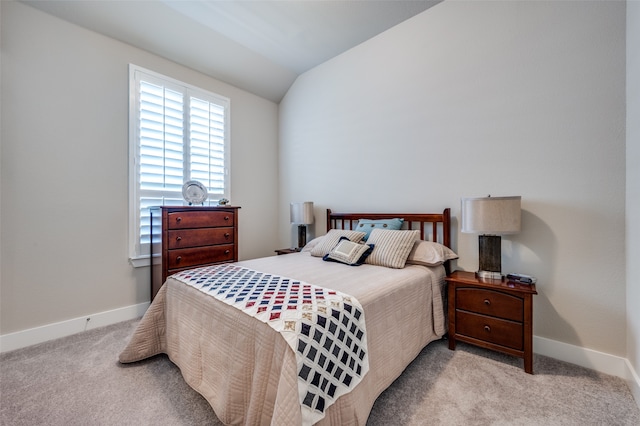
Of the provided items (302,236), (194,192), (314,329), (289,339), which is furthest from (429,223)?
(194,192)

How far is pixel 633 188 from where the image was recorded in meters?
1.60

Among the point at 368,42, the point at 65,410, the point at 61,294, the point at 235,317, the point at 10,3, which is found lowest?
the point at 65,410

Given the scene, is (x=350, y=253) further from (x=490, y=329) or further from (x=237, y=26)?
(x=237, y=26)

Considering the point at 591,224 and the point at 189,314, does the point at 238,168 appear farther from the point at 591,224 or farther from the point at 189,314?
the point at 591,224

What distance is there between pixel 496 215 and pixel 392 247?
0.79m

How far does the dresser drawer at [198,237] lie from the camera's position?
2525 mm

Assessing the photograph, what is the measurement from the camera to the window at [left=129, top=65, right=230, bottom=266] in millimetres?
2678

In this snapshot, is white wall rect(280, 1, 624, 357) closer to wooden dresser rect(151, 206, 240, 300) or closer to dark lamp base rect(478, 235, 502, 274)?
dark lamp base rect(478, 235, 502, 274)

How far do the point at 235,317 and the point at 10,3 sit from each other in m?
3.05

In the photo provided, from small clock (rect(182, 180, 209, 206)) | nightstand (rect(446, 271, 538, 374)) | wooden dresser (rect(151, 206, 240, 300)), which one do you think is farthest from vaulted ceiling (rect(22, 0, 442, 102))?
nightstand (rect(446, 271, 538, 374))

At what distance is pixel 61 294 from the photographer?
2301mm

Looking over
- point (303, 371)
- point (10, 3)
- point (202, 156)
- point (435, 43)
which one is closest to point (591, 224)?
point (435, 43)

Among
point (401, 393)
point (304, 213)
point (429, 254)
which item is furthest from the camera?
point (304, 213)

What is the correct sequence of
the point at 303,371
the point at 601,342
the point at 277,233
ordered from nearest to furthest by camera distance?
the point at 303,371
the point at 601,342
the point at 277,233
